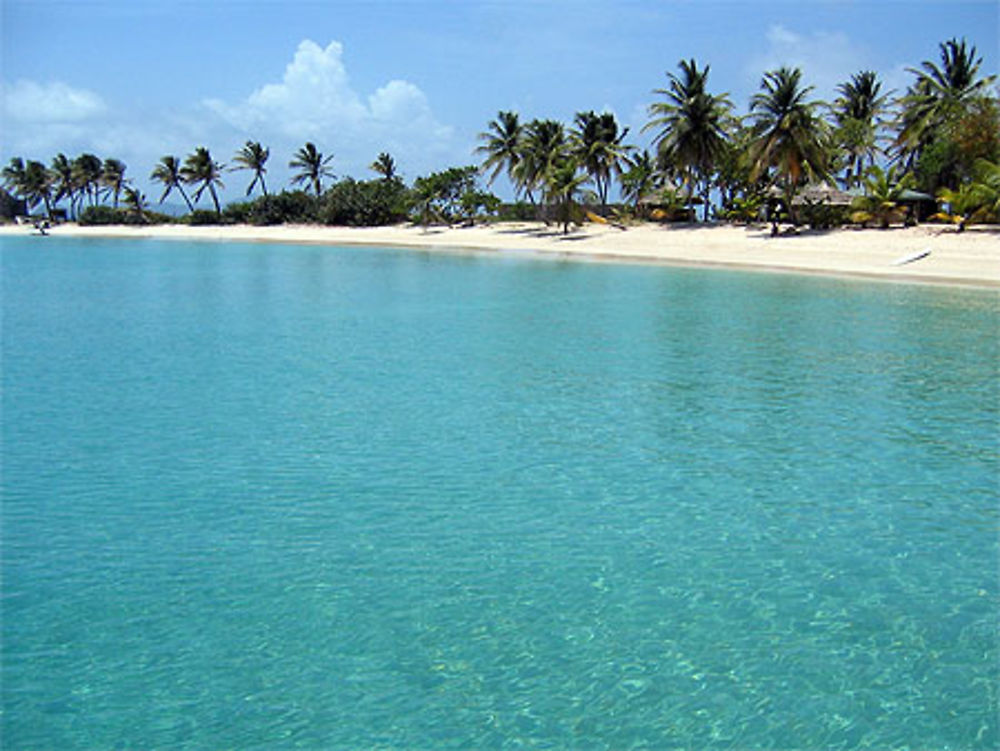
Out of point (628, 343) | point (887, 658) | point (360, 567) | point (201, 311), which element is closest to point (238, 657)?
point (360, 567)

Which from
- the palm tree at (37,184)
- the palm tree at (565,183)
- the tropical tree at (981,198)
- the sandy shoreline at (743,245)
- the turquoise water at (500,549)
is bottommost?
the turquoise water at (500,549)

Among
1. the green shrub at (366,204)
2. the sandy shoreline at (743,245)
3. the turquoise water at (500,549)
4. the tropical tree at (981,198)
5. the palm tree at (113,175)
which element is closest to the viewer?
the turquoise water at (500,549)

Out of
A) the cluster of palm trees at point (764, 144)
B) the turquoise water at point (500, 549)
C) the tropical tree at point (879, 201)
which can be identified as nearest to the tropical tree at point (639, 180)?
the cluster of palm trees at point (764, 144)

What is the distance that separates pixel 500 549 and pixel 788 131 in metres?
41.3

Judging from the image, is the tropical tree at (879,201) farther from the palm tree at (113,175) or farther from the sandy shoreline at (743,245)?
the palm tree at (113,175)

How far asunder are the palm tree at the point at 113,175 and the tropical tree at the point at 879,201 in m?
83.8

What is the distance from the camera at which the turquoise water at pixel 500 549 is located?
17.6 feet

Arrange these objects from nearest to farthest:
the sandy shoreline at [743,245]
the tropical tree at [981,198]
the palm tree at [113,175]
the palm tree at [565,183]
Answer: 1. the sandy shoreline at [743,245]
2. the tropical tree at [981,198]
3. the palm tree at [565,183]
4. the palm tree at [113,175]

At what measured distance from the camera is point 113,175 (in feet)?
320

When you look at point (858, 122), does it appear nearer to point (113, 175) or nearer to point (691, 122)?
point (691, 122)

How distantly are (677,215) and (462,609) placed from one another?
2103 inches

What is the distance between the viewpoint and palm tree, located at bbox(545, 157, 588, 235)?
53.9m

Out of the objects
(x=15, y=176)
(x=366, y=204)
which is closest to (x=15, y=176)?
(x=15, y=176)

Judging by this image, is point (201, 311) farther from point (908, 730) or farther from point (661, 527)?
point (908, 730)
